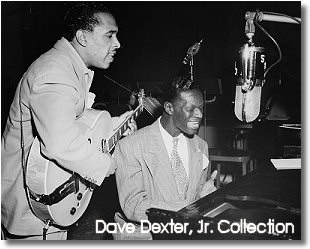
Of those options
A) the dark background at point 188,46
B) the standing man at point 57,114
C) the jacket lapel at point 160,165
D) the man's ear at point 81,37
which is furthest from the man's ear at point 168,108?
the dark background at point 188,46

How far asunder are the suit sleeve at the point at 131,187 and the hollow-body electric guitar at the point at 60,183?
17 centimetres

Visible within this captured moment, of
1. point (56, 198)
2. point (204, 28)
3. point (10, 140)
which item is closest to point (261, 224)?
point (56, 198)

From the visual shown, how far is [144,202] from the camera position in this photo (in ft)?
5.49

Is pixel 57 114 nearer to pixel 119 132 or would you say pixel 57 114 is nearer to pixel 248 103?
pixel 248 103

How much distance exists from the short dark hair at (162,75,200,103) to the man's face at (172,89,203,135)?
27mm

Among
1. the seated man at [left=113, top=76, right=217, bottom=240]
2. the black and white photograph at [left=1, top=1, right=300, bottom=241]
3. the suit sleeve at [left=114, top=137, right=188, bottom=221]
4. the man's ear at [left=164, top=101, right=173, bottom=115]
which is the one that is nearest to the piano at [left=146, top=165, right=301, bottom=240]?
the black and white photograph at [left=1, top=1, right=300, bottom=241]

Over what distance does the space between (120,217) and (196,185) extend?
43cm

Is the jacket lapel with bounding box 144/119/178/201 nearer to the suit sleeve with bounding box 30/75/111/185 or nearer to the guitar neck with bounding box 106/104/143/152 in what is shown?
the guitar neck with bounding box 106/104/143/152

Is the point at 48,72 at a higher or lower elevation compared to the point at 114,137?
higher

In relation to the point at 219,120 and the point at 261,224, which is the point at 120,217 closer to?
the point at 261,224

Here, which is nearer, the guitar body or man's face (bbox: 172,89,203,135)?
the guitar body

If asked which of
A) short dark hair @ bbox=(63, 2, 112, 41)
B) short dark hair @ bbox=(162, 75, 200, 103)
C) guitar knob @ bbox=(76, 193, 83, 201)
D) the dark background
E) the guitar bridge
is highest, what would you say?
the dark background

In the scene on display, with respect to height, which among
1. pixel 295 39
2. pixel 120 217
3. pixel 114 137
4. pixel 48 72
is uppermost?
pixel 295 39

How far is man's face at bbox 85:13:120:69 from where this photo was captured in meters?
1.70
